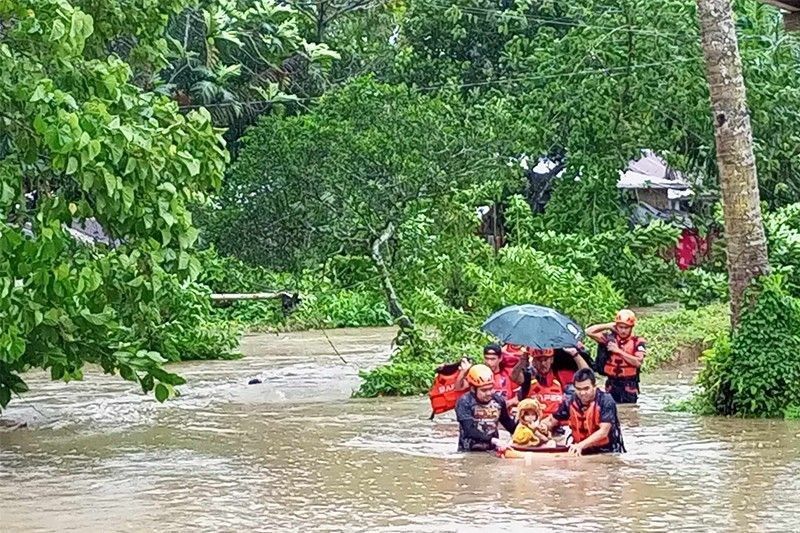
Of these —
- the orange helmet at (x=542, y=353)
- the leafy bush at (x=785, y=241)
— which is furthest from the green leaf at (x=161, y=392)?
the leafy bush at (x=785, y=241)

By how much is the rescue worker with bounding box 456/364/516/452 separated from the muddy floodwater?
0.49 ft

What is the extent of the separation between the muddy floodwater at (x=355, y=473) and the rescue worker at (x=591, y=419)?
0.17 m

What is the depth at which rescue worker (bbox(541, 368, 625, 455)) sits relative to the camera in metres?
11.1

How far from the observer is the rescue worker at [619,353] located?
13977mm

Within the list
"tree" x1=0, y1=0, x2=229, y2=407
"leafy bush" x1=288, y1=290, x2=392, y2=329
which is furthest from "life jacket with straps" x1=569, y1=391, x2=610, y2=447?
"leafy bush" x1=288, y1=290, x2=392, y2=329

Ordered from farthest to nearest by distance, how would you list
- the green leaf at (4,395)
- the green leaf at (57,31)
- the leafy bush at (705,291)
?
the leafy bush at (705,291) < the green leaf at (4,395) < the green leaf at (57,31)

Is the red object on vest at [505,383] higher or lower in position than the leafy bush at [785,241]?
lower

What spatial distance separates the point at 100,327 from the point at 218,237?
10.4m

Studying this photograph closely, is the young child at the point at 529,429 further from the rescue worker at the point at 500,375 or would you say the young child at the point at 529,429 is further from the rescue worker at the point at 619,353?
the rescue worker at the point at 619,353

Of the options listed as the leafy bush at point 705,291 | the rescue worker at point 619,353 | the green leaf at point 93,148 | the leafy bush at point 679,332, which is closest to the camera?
the green leaf at point 93,148

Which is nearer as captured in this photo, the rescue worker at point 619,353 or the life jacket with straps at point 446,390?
the life jacket with straps at point 446,390

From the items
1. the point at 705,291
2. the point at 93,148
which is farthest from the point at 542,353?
the point at 705,291

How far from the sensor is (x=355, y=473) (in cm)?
1109

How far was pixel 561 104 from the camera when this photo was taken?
28.2m
